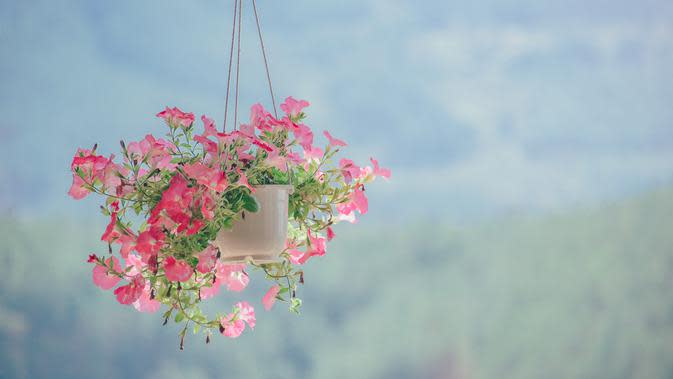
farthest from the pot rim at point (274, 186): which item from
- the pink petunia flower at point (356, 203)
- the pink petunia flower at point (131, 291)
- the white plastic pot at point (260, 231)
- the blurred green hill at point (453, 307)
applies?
the blurred green hill at point (453, 307)

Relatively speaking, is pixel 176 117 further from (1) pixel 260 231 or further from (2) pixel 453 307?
(2) pixel 453 307

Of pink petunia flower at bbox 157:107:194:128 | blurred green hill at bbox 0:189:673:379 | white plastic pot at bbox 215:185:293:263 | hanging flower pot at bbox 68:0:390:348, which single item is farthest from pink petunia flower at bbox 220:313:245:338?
blurred green hill at bbox 0:189:673:379

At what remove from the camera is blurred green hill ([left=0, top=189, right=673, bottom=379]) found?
3383mm

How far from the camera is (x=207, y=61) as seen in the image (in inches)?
145

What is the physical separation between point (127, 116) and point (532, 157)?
1.89 metres

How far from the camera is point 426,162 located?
387 cm

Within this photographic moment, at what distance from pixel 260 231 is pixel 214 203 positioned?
0.42 feet

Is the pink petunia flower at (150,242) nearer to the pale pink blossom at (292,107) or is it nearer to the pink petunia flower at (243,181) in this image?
the pink petunia flower at (243,181)

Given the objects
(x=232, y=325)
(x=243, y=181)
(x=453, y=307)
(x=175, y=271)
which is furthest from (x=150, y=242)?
(x=453, y=307)

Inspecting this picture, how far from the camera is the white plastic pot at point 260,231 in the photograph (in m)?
1.30

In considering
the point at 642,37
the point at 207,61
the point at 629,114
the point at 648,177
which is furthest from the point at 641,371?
the point at 207,61

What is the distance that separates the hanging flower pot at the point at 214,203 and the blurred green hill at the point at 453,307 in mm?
2102

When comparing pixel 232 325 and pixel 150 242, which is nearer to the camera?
pixel 150 242

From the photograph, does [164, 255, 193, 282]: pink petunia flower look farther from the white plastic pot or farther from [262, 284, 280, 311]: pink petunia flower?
[262, 284, 280, 311]: pink petunia flower
